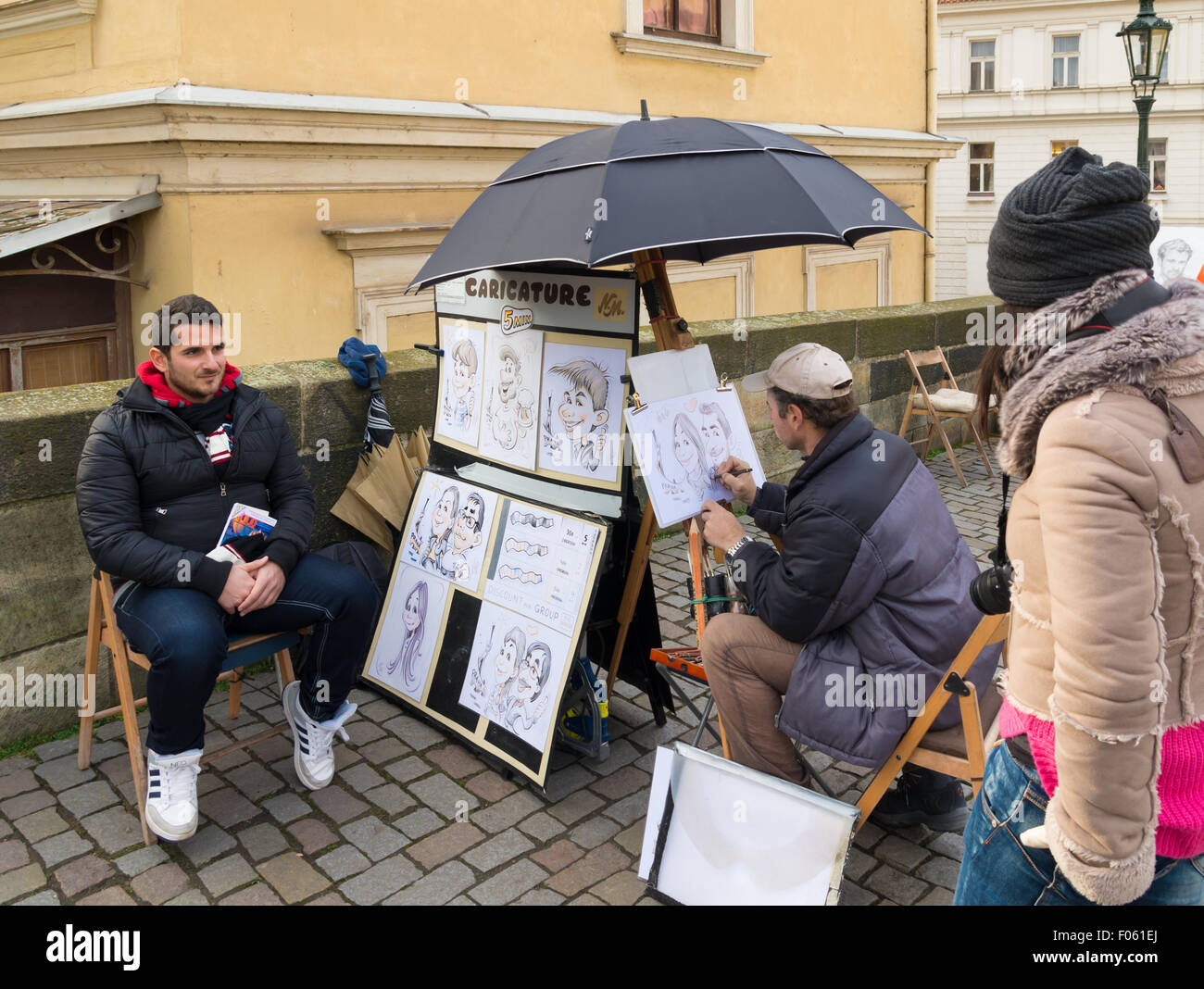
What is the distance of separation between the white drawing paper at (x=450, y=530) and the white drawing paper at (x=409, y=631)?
0.07 m

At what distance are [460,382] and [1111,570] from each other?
3.33 metres

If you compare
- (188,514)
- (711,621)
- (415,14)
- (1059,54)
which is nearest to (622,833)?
Answer: (711,621)

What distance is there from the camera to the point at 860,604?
10.4 ft

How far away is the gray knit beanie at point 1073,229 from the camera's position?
1.83 metres

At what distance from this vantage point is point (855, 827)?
298 cm

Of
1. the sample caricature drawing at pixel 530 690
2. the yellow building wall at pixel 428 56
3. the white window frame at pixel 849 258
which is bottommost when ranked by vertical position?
the sample caricature drawing at pixel 530 690

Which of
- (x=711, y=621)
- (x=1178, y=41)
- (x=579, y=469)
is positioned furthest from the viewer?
(x=1178, y=41)

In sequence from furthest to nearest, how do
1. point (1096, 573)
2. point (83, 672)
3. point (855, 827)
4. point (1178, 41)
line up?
point (1178, 41) < point (83, 672) < point (855, 827) < point (1096, 573)

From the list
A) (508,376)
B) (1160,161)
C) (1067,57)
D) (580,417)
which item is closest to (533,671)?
(580,417)

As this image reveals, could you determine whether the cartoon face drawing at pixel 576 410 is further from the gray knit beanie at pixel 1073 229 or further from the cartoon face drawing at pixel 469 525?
the gray knit beanie at pixel 1073 229

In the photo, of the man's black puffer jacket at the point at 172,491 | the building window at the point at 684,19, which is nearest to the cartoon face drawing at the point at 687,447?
the man's black puffer jacket at the point at 172,491

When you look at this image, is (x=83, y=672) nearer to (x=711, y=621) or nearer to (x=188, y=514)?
(x=188, y=514)

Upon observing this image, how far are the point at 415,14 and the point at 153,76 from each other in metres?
2.24

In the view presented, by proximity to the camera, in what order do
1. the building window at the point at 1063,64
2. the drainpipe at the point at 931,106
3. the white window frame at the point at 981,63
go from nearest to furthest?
the drainpipe at the point at 931,106 < the building window at the point at 1063,64 < the white window frame at the point at 981,63
